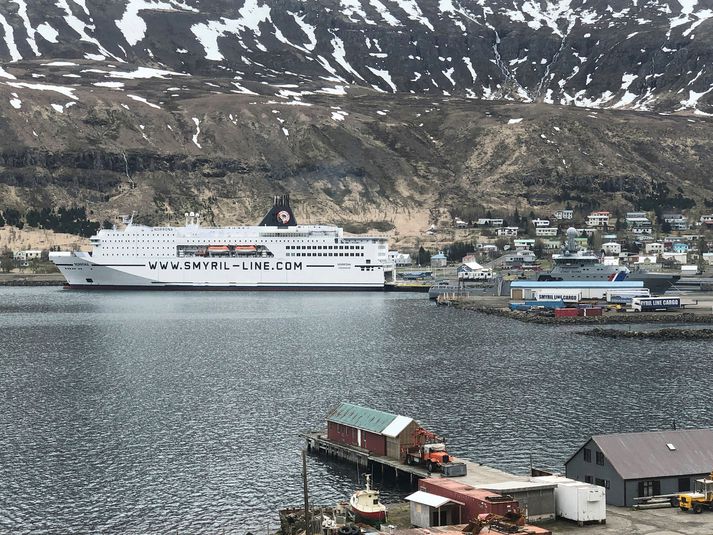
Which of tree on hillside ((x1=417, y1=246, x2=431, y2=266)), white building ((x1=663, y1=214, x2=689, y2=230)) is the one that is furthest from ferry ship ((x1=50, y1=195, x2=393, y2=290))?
white building ((x1=663, y1=214, x2=689, y2=230))

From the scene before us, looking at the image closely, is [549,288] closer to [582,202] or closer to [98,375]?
[98,375]

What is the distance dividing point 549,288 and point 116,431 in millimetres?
55997

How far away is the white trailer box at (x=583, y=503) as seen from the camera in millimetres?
24188

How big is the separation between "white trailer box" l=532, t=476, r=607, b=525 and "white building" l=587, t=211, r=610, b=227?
126 m

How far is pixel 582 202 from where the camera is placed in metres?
156

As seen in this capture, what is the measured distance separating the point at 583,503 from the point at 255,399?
20461 millimetres

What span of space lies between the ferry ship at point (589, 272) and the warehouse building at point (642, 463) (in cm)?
6474

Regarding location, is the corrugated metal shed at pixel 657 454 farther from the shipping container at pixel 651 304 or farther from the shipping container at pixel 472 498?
the shipping container at pixel 651 304

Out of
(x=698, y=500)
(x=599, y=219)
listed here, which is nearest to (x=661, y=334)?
(x=698, y=500)

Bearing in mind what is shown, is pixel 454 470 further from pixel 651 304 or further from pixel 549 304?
pixel 651 304

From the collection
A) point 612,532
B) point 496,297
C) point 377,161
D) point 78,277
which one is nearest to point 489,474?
point 612,532

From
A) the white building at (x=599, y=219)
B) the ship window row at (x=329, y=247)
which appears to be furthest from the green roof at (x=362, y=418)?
the white building at (x=599, y=219)

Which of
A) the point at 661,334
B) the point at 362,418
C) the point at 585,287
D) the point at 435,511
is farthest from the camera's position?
the point at 585,287

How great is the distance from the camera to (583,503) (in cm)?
2419
